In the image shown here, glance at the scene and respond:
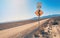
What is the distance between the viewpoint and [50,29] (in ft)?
7.83

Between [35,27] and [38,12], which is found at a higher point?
[38,12]

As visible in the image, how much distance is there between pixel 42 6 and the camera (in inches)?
92.9

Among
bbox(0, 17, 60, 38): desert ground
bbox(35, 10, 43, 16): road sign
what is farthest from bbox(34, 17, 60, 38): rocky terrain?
bbox(35, 10, 43, 16): road sign

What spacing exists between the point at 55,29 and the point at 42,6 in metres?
0.46

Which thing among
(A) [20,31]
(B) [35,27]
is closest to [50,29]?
(B) [35,27]

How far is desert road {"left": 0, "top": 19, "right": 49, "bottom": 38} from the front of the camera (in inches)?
83.9

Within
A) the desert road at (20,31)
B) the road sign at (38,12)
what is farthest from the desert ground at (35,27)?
the road sign at (38,12)

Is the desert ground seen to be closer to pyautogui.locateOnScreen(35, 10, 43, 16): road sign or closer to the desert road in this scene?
the desert road

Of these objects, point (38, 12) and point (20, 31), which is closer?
point (20, 31)

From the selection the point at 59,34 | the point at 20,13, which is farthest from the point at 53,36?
the point at 20,13

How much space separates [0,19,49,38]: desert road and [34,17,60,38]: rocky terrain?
0.28 feet

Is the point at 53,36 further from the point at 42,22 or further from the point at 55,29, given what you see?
the point at 42,22

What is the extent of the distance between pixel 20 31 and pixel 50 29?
20.8 inches

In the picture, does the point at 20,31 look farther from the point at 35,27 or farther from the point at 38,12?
the point at 38,12
